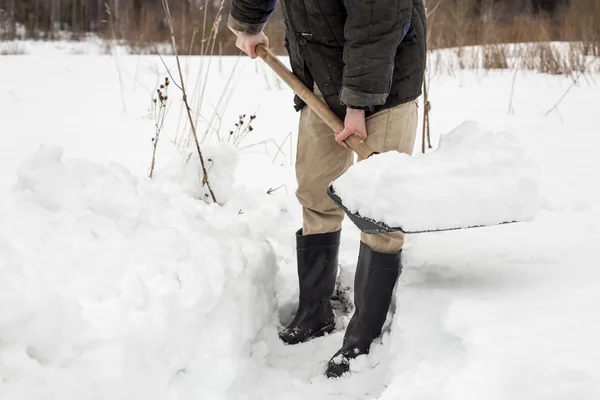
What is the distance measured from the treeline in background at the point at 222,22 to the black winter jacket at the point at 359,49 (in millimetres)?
4405

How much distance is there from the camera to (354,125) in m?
1.55

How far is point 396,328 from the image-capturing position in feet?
5.33

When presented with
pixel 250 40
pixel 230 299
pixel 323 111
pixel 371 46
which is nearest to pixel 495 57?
pixel 250 40

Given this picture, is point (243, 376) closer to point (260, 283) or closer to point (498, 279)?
point (260, 283)

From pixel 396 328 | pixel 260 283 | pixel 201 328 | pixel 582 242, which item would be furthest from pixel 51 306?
pixel 582 242

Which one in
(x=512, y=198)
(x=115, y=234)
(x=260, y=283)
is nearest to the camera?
(x=512, y=198)

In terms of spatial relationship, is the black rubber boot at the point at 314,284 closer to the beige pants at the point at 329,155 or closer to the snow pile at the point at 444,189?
the beige pants at the point at 329,155

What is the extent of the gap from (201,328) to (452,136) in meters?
0.89

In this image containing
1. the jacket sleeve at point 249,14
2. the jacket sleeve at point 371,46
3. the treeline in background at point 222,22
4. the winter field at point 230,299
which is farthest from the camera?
the treeline in background at point 222,22

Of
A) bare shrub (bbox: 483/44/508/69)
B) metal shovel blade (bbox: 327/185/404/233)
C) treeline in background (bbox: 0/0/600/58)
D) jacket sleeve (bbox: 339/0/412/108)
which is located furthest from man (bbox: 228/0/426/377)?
bare shrub (bbox: 483/44/508/69)

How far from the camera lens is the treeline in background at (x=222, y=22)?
7.22m

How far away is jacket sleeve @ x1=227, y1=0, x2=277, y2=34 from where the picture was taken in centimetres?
185

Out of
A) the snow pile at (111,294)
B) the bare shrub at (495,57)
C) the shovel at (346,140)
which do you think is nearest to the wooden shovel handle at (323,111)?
the shovel at (346,140)

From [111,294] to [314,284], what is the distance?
0.73 meters
